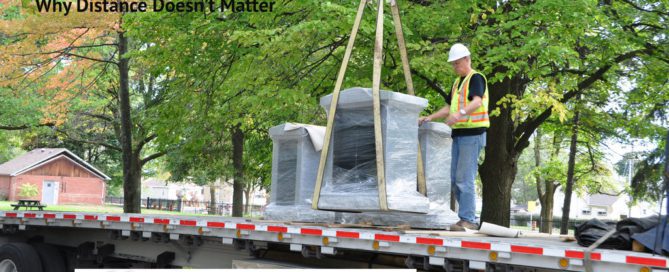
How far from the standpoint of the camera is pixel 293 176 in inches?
304

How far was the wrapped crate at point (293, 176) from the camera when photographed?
24.0 ft

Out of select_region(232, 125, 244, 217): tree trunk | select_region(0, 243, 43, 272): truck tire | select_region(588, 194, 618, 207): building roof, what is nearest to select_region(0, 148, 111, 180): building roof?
select_region(232, 125, 244, 217): tree trunk

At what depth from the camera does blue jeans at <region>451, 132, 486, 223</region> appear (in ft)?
23.4

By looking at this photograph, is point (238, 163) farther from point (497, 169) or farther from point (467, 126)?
point (467, 126)

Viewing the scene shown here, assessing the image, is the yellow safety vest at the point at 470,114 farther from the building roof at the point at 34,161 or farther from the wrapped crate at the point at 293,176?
the building roof at the point at 34,161

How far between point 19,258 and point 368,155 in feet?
15.9

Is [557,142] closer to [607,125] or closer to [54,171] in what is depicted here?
[607,125]

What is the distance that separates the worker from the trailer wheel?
16.9 feet

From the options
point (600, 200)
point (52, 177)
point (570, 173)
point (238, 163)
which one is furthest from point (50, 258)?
point (600, 200)

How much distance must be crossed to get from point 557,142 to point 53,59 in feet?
64.7

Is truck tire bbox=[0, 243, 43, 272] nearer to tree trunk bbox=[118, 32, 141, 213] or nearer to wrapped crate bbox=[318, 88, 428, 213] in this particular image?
wrapped crate bbox=[318, 88, 428, 213]

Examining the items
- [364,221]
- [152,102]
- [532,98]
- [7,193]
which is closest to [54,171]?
[7,193]

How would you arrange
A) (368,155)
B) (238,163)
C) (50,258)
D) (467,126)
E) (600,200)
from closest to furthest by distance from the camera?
(368,155)
(467,126)
(50,258)
(238,163)
(600,200)

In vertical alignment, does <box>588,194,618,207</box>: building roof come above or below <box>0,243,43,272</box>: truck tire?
below
